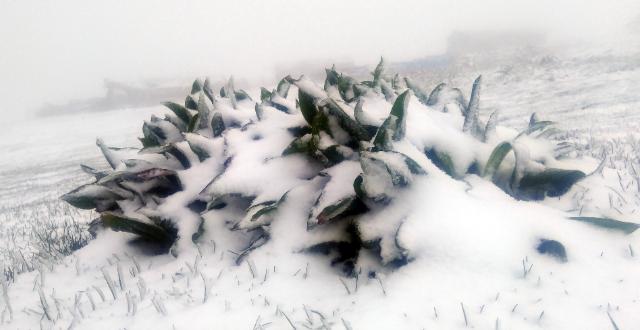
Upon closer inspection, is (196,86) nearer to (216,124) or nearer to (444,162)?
(216,124)

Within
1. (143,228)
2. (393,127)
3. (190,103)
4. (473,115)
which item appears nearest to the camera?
(393,127)

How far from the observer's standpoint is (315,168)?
7.48ft

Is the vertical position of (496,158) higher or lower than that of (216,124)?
lower

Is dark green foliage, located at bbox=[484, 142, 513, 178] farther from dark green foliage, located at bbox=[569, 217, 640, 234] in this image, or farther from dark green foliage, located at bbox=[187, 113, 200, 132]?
dark green foliage, located at bbox=[187, 113, 200, 132]

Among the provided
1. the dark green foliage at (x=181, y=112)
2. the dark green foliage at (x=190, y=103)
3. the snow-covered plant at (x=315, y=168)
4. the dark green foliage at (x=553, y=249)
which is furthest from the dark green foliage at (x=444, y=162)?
the dark green foliage at (x=190, y=103)

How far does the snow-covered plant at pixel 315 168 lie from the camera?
1857 mm

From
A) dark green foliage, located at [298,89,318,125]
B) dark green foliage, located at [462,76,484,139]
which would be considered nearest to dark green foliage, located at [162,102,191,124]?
dark green foliage, located at [298,89,318,125]

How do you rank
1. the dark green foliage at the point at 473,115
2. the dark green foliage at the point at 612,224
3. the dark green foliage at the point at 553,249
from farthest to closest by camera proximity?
the dark green foliage at the point at 473,115, the dark green foliage at the point at 612,224, the dark green foliage at the point at 553,249

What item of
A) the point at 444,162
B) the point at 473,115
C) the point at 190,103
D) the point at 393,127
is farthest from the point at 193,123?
the point at 473,115

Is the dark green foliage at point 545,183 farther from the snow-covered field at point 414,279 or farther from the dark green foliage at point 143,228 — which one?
the dark green foliage at point 143,228

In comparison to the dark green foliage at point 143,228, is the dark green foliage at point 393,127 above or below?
above

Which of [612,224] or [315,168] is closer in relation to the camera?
[612,224]

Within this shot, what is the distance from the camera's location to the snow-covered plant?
1857 millimetres

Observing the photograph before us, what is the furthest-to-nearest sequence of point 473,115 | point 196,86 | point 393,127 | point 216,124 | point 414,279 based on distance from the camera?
point 196,86, point 216,124, point 473,115, point 393,127, point 414,279
